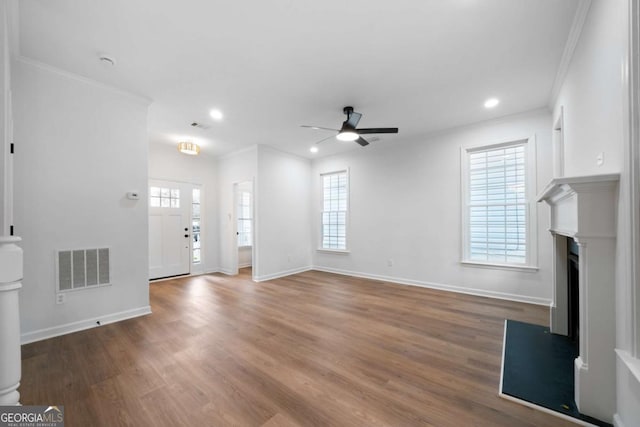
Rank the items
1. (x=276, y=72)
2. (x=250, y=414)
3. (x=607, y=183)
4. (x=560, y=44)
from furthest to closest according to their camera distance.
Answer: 1. (x=276, y=72)
2. (x=560, y=44)
3. (x=250, y=414)
4. (x=607, y=183)

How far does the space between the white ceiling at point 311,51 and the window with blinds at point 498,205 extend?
0.71 metres

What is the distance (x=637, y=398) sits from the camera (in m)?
1.25

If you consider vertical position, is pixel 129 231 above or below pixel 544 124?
below

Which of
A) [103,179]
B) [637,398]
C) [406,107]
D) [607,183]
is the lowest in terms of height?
[637,398]

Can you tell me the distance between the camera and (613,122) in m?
1.57

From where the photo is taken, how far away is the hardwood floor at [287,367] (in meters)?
1.67

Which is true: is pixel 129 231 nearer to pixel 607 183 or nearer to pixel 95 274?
pixel 95 274

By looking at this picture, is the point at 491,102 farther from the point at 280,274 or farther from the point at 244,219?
the point at 244,219

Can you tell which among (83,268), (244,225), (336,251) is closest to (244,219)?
(244,225)

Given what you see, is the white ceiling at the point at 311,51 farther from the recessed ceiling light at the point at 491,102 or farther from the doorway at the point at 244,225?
the doorway at the point at 244,225

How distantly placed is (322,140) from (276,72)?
7.71ft

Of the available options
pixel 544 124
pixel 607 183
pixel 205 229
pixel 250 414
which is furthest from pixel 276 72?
pixel 205 229

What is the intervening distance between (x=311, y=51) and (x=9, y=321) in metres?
2.84

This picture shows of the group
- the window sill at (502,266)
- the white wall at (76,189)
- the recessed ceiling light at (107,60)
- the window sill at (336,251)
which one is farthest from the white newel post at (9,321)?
the window sill at (336,251)
